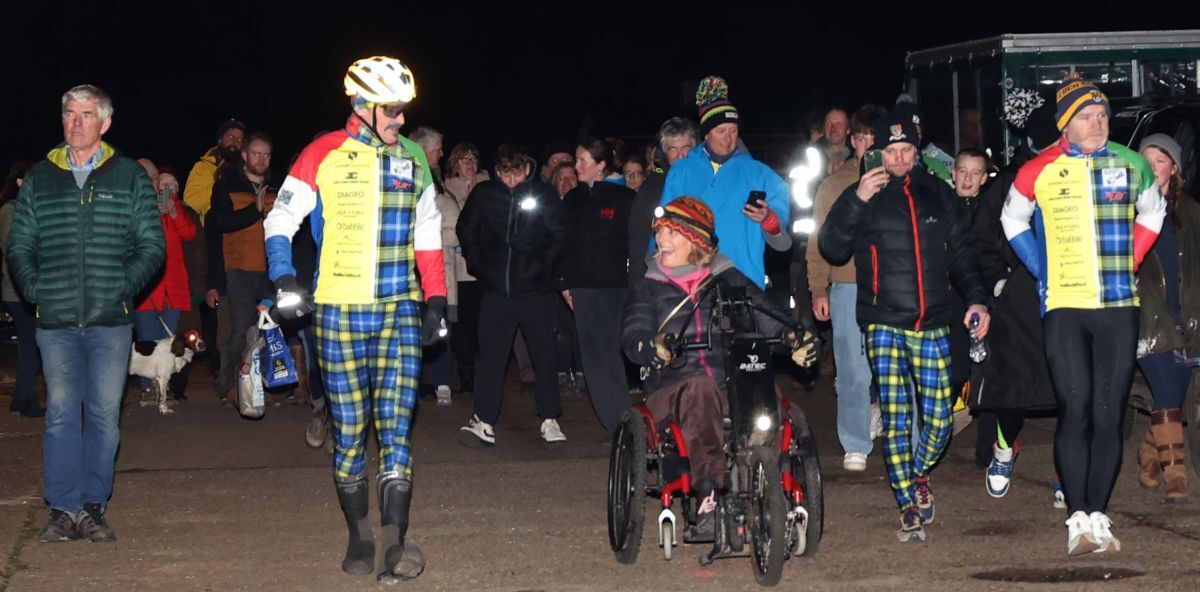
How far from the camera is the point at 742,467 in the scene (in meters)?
7.07

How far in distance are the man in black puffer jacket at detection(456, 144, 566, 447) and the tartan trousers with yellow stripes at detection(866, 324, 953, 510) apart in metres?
3.74

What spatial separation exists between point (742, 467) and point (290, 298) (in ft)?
6.52

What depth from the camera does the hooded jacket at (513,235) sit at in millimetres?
11594

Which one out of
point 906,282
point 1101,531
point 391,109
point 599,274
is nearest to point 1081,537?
point 1101,531

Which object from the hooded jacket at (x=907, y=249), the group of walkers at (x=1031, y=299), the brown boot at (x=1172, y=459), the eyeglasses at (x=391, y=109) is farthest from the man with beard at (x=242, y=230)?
the brown boot at (x=1172, y=459)

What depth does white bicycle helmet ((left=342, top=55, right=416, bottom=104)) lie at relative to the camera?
7.26m

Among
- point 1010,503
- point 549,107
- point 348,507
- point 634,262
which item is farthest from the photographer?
point 549,107

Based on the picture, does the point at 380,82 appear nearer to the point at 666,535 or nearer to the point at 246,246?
the point at 666,535

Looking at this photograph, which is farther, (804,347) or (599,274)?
(599,274)

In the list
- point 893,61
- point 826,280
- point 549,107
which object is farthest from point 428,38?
point 826,280

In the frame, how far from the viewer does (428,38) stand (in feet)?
98.1

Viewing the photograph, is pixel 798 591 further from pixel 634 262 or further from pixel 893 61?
pixel 893 61

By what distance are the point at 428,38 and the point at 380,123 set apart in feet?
75.4

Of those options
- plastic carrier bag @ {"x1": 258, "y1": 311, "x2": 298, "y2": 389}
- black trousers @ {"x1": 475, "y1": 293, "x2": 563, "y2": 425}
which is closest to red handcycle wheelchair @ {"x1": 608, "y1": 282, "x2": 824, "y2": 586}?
plastic carrier bag @ {"x1": 258, "y1": 311, "x2": 298, "y2": 389}
